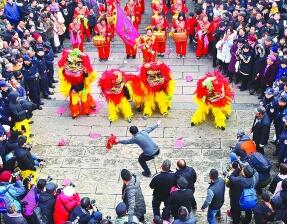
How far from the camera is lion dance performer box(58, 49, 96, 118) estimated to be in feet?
42.5

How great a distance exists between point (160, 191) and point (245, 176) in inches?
58.9

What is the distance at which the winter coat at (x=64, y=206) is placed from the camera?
9.01 m

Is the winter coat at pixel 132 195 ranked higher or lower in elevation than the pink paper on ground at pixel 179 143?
higher

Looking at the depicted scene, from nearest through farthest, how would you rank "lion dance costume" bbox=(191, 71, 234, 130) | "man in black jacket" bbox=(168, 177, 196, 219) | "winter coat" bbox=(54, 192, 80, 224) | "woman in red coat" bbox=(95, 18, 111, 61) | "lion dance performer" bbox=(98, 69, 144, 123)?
"man in black jacket" bbox=(168, 177, 196, 219) → "winter coat" bbox=(54, 192, 80, 224) → "lion dance costume" bbox=(191, 71, 234, 130) → "lion dance performer" bbox=(98, 69, 144, 123) → "woman in red coat" bbox=(95, 18, 111, 61)

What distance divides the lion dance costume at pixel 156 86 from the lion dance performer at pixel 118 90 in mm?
203

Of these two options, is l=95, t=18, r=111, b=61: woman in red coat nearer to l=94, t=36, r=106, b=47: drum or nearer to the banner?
l=94, t=36, r=106, b=47: drum

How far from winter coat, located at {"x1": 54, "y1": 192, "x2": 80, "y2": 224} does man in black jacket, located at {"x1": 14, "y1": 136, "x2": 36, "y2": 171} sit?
1.74 m

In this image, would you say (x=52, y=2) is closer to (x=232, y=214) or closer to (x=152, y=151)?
(x=152, y=151)

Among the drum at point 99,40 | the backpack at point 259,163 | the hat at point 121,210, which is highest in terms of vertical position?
the hat at point 121,210

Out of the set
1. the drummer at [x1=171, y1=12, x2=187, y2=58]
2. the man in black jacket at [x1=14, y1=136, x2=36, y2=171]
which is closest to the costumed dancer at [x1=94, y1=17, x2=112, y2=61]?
the drummer at [x1=171, y1=12, x2=187, y2=58]

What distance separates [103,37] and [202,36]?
9.81 feet

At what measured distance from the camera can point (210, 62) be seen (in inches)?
656

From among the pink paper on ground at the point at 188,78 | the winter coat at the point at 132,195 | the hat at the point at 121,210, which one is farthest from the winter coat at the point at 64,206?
the pink paper on ground at the point at 188,78

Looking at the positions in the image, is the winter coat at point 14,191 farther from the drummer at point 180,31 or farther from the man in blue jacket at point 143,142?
the drummer at point 180,31
